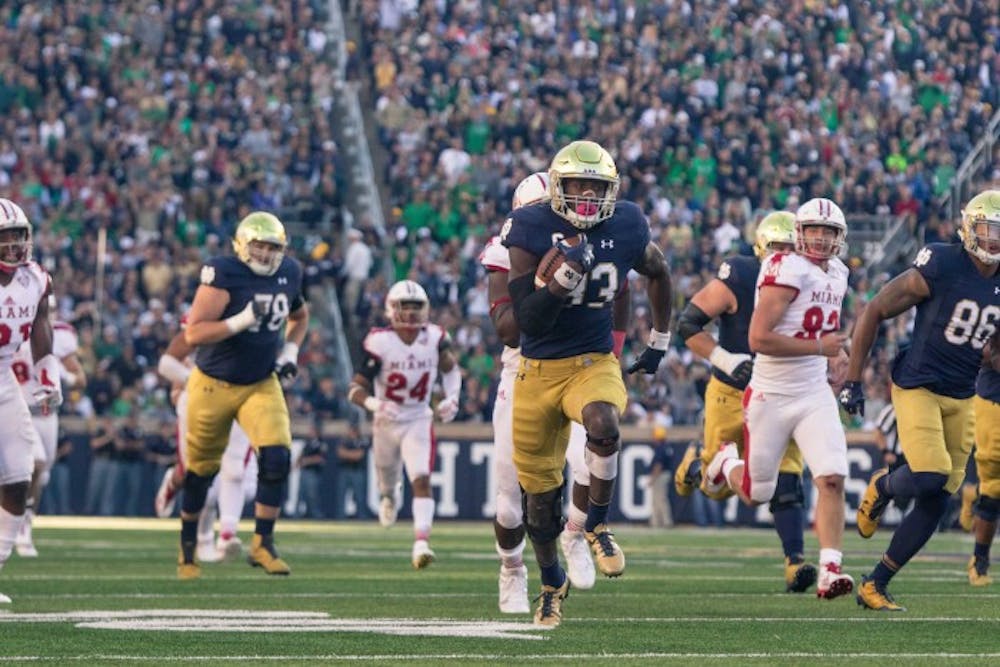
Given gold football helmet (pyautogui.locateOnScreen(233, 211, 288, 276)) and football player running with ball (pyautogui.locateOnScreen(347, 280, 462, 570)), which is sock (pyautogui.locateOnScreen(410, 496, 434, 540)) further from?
gold football helmet (pyautogui.locateOnScreen(233, 211, 288, 276))

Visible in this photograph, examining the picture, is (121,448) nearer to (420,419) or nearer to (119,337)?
(119,337)

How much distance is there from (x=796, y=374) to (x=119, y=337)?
15.1 meters

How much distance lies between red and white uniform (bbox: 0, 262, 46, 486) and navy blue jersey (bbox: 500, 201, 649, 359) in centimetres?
265

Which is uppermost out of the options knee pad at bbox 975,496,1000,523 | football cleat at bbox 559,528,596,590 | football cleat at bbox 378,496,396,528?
knee pad at bbox 975,496,1000,523

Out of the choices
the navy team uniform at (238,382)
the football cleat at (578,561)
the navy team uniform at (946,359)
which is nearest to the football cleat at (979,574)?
the navy team uniform at (946,359)

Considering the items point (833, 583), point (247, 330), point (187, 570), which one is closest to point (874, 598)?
point (833, 583)

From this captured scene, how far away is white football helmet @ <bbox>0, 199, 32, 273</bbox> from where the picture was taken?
10.6 meters

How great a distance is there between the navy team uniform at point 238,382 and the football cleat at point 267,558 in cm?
54

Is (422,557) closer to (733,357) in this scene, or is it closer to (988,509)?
(733,357)

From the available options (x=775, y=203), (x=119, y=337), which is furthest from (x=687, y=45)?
(x=119, y=337)

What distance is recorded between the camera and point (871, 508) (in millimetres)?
11891

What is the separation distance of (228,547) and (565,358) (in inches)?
251

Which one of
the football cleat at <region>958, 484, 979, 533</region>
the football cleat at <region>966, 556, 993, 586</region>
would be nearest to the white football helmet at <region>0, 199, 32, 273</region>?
the football cleat at <region>966, 556, 993, 586</region>

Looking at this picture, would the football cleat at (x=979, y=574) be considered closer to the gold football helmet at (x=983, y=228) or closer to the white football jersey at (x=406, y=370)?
the gold football helmet at (x=983, y=228)
